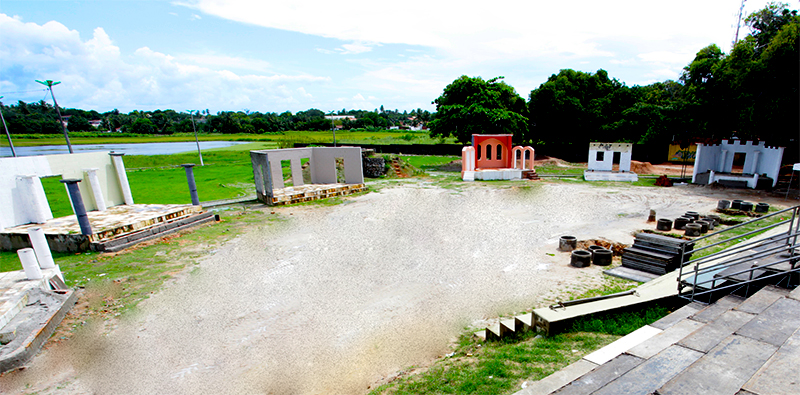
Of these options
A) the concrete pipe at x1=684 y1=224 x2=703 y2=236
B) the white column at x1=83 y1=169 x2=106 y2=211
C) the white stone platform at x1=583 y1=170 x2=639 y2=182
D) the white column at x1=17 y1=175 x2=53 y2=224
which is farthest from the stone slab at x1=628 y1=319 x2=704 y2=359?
the white stone platform at x1=583 y1=170 x2=639 y2=182

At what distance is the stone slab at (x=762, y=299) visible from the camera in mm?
5215

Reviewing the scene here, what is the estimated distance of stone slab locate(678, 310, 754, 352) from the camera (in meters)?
4.52

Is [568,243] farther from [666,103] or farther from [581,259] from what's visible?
[666,103]

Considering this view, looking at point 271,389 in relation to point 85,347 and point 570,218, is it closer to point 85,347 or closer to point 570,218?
point 85,347

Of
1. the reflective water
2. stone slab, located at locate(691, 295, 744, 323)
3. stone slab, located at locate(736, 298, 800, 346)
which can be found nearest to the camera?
stone slab, located at locate(736, 298, 800, 346)

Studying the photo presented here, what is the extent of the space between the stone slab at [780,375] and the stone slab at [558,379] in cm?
145

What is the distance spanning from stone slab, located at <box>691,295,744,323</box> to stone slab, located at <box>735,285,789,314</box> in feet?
0.88

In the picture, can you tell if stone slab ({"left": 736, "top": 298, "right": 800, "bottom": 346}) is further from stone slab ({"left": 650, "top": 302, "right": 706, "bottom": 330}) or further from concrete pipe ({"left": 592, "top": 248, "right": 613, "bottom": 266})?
concrete pipe ({"left": 592, "top": 248, "right": 613, "bottom": 266})

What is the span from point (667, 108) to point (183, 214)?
1302 inches

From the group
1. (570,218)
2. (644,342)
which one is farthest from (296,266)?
(570,218)

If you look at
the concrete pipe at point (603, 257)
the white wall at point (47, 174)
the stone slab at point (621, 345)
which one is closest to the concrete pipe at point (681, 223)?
the concrete pipe at point (603, 257)

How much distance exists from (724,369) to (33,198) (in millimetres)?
19148

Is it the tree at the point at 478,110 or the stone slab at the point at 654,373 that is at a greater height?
the tree at the point at 478,110

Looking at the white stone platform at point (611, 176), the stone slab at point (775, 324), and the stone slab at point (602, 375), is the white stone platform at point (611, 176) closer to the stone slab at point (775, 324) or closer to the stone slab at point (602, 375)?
the stone slab at point (775, 324)
